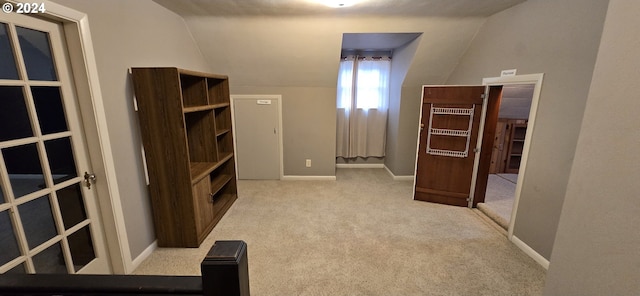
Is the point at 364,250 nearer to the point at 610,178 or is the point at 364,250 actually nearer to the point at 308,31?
the point at 610,178

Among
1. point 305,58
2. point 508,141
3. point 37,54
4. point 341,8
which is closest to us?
point 37,54

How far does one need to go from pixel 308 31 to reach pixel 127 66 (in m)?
1.95

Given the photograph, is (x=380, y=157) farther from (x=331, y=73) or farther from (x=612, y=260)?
(x=612, y=260)

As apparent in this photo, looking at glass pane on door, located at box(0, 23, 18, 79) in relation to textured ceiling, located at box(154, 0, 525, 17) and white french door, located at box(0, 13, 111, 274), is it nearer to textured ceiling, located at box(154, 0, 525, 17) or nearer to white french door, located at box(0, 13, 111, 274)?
white french door, located at box(0, 13, 111, 274)

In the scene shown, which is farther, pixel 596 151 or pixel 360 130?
pixel 360 130

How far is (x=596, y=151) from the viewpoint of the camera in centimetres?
84

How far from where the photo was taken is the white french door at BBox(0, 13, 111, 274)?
1.32 metres

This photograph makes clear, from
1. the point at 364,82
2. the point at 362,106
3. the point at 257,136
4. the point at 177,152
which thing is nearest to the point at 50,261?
the point at 177,152

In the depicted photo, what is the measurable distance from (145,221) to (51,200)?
77cm

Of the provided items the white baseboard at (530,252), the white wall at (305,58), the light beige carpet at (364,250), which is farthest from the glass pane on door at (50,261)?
the white baseboard at (530,252)

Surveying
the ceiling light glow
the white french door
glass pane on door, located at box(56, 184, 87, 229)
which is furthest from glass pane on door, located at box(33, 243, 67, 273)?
the ceiling light glow

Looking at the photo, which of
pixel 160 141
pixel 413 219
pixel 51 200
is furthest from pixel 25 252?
pixel 413 219

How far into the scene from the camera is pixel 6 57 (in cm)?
130

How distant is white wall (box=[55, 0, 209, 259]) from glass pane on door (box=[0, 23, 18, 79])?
34cm
